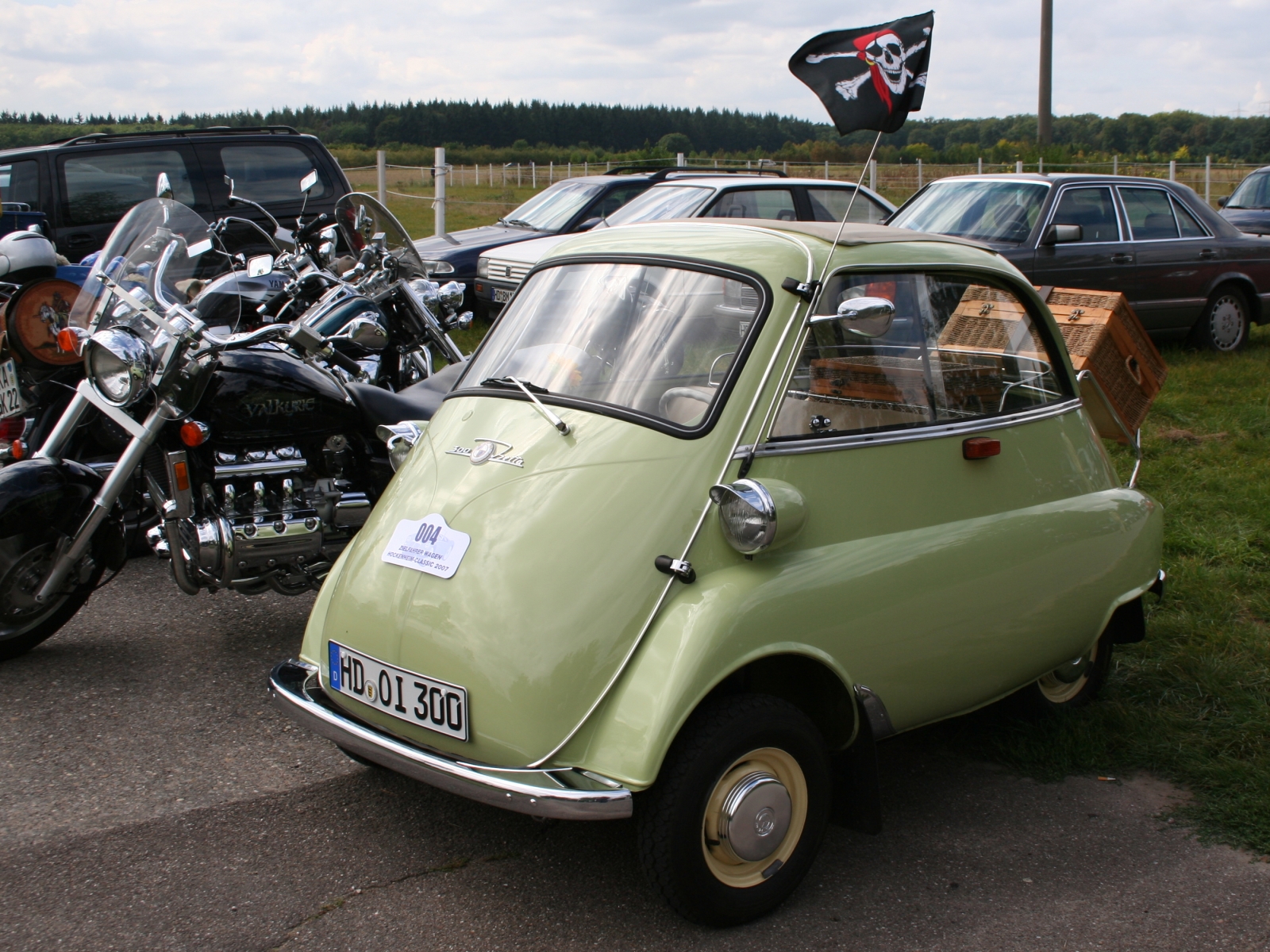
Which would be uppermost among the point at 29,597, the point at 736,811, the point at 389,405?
the point at 389,405

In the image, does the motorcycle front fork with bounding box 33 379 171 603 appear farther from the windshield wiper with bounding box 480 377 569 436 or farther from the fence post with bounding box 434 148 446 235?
the fence post with bounding box 434 148 446 235

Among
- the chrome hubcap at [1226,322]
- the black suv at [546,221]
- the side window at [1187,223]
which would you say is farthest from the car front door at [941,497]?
the black suv at [546,221]

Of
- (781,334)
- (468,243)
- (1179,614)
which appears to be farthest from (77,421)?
(468,243)

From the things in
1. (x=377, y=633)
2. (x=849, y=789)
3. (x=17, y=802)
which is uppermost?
(x=377, y=633)

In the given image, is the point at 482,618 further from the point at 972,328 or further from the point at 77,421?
the point at 77,421

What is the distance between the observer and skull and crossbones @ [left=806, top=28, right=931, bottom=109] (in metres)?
3.21

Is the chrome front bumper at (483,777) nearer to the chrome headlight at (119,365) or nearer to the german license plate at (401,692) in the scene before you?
the german license plate at (401,692)

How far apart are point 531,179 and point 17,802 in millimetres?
44489

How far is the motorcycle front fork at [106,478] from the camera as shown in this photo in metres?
4.08

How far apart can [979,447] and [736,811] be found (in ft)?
4.33

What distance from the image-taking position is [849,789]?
2996 millimetres

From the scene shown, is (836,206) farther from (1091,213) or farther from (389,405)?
(389,405)

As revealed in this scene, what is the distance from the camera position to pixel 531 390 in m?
3.25

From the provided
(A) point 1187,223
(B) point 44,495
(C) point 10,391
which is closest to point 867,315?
(B) point 44,495
